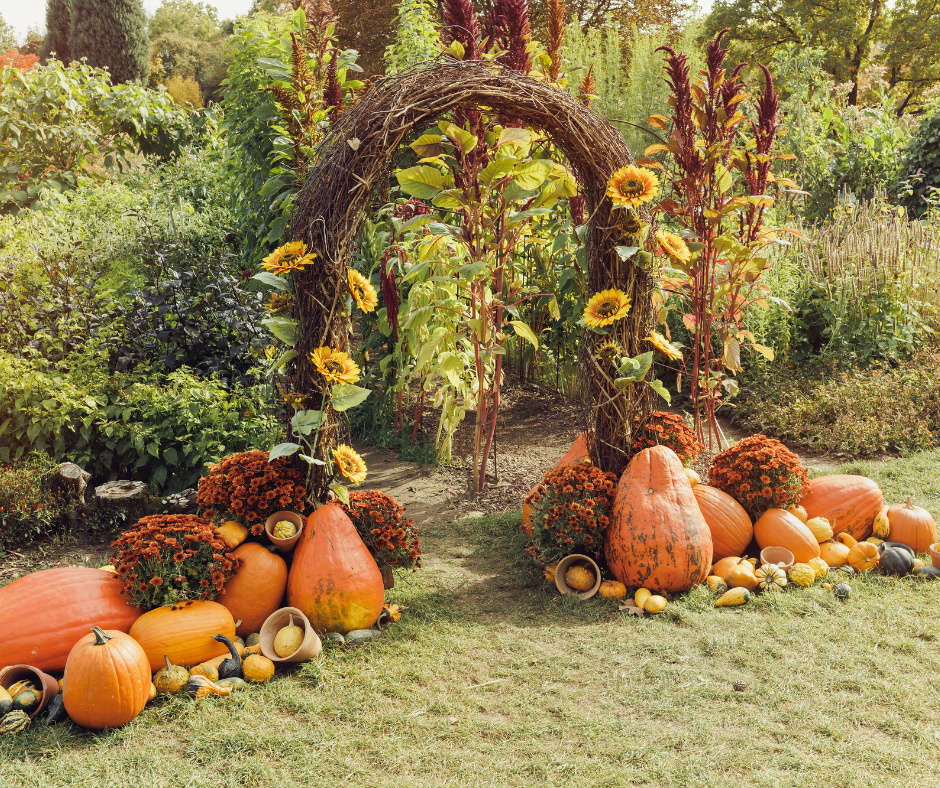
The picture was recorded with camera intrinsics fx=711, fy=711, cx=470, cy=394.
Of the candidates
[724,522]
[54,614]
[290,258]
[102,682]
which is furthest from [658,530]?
[54,614]

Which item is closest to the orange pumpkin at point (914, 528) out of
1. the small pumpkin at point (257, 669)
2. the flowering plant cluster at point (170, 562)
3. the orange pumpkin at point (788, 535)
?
the orange pumpkin at point (788, 535)

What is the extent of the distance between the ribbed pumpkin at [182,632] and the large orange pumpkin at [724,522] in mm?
1988

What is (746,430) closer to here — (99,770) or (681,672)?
(681,672)

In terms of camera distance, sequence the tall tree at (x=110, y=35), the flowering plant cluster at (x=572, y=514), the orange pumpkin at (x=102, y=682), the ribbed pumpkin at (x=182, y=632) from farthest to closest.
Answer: the tall tree at (x=110, y=35)
the flowering plant cluster at (x=572, y=514)
the ribbed pumpkin at (x=182, y=632)
the orange pumpkin at (x=102, y=682)

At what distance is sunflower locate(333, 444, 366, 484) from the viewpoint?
8.77ft

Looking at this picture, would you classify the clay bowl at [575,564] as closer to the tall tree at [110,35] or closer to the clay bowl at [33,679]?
the clay bowl at [33,679]

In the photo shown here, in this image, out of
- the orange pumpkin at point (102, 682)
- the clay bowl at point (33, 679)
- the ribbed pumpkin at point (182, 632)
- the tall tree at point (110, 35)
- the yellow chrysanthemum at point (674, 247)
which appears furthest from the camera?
the tall tree at point (110, 35)

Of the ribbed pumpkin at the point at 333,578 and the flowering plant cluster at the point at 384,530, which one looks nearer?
the ribbed pumpkin at the point at 333,578

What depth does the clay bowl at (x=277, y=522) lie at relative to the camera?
2.65m

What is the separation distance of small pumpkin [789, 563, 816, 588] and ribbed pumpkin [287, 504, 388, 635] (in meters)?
1.67

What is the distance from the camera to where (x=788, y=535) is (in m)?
3.01

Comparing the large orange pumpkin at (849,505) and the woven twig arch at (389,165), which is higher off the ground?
the woven twig arch at (389,165)

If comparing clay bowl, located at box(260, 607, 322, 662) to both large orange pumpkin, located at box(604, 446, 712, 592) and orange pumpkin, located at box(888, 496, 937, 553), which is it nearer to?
large orange pumpkin, located at box(604, 446, 712, 592)

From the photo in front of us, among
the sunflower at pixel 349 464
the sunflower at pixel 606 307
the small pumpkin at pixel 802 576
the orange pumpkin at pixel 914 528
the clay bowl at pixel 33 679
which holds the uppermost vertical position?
the sunflower at pixel 606 307
